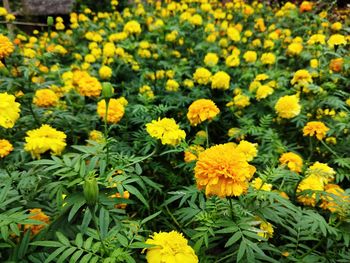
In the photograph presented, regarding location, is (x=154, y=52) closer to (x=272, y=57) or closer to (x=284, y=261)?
(x=272, y=57)

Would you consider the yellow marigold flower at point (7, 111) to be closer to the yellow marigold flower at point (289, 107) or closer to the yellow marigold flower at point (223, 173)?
the yellow marigold flower at point (223, 173)

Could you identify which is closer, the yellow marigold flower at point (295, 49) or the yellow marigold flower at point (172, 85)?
the yellow marigold flower at point (172, 85)

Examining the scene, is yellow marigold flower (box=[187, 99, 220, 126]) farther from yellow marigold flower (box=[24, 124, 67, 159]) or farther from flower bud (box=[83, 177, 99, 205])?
flower bud (box=[83, 177, 99, 205])

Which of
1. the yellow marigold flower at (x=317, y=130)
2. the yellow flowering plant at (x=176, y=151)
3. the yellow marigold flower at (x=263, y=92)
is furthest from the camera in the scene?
the yellow marigold flower at (x=263, y=92)

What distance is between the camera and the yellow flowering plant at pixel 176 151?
1.00m

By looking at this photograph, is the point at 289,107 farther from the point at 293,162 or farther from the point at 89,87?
the point at 89,87

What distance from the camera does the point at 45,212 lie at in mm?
1255

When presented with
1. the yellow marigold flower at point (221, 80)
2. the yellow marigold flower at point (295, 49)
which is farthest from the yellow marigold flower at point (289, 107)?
the yellow marigold flower at point (295, 49)

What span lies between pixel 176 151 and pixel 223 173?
0.47m

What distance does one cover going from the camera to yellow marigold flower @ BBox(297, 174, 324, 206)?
4.68 ft

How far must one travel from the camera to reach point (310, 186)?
4.71 feet

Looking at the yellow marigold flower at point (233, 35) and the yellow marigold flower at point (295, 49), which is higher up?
the yellow marigold flower at point (295, 49)

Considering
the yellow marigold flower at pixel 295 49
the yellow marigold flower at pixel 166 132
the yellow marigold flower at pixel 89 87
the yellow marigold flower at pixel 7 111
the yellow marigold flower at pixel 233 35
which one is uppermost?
the yellow marigold flower at pixel 7 111

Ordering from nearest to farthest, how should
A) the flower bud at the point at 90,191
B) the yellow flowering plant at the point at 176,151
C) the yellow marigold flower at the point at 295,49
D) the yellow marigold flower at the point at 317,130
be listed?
the flower bud at the point at 90,191
the yellow flowering plant at the point at 176,151
the yellow marigold flower at the point at 317,130
the yellow marigold flower at the point at 295,49
